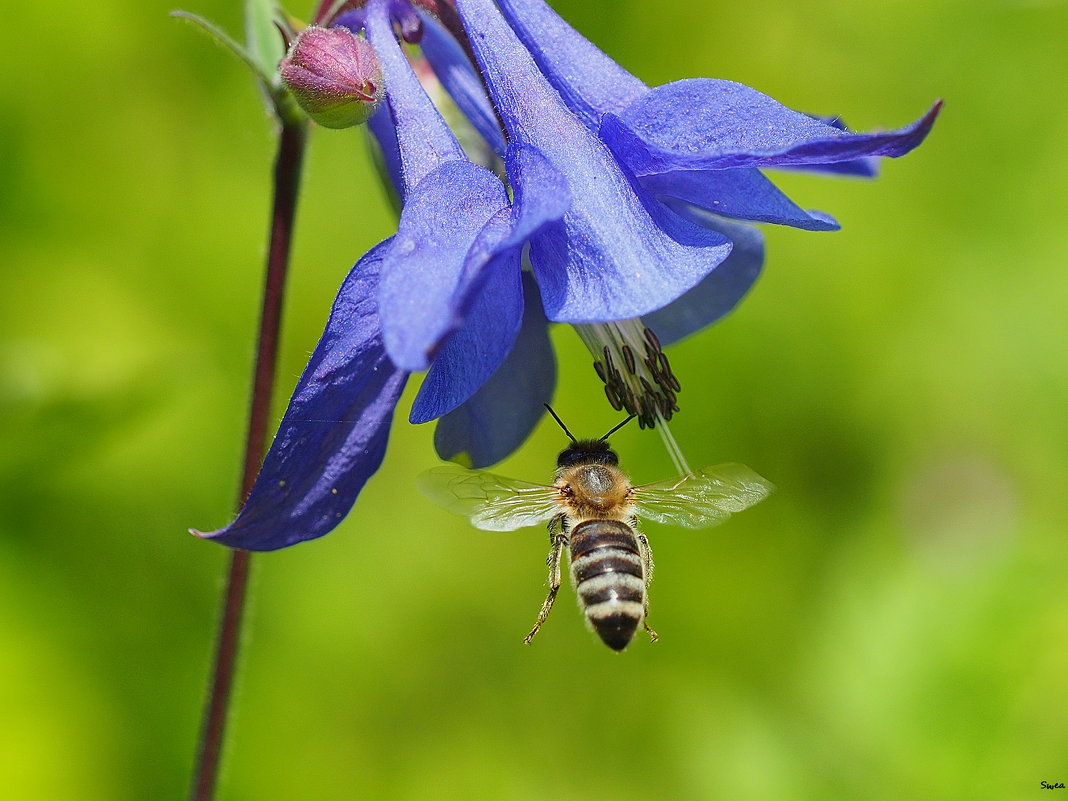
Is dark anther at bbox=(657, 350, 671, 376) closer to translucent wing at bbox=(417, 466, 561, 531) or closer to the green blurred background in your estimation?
translucent wing at bbox=(417, 466, 561, 531)

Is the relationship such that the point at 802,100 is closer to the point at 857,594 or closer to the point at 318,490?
the point at 857,594

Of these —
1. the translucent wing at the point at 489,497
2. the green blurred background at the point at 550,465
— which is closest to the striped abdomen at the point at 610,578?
the translucent wing at the point at 489,497

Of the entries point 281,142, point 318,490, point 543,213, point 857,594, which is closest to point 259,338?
point 281,142

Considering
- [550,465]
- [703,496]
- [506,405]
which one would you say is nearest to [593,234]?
[506,405]

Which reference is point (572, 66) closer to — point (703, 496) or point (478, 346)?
point (478, 346)

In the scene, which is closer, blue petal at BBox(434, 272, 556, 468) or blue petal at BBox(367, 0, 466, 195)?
blue petal at BBox(367, 0, 466, 195)

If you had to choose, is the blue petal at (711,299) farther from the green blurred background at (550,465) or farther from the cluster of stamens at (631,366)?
the green blurred background at (550,465)

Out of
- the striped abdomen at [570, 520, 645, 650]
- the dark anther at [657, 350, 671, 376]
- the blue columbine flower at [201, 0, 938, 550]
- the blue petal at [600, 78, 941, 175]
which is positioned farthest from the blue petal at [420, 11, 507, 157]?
the striped abdomen at [570, 520, 645, 650]
